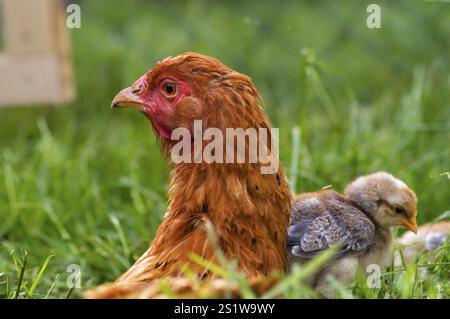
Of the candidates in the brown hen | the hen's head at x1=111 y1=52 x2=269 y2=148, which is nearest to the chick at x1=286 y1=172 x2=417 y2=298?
the brown hen

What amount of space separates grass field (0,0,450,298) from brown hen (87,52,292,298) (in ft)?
0.84

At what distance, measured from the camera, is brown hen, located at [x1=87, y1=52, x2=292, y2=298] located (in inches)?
92.2

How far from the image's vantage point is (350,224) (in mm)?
2654

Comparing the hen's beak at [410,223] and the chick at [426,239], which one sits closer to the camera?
the hen's beak at [410,223]

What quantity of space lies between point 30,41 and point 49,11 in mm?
194

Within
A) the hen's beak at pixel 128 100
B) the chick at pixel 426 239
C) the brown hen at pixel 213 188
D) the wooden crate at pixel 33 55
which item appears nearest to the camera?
the brown hen at pixel 213 188

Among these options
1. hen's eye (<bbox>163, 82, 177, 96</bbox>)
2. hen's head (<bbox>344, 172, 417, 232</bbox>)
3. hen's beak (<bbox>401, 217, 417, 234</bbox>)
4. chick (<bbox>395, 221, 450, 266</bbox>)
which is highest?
hen's eye (<bbox>163, 82, 177, 96</bbox>)

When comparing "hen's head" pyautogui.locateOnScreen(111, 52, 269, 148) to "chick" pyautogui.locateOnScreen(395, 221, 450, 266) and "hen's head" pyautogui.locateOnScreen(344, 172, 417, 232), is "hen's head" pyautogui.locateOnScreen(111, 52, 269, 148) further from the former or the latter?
"chick" pyautogui.locateOnScreen(395, 221, 450, 266)

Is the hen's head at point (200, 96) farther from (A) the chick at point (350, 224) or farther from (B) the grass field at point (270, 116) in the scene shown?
(B) the grass field at point (270, 116)

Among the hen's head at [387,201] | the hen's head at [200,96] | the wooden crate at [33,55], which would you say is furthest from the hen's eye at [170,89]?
the wooden crate at [33,55]

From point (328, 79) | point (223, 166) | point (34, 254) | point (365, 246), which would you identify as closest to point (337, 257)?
point (365, 246)

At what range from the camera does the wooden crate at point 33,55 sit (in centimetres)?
471

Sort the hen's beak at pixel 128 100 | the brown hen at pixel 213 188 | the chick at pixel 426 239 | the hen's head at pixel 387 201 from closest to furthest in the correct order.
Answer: the brown hen at pixel 213 188 → the hen's beak at pixel 128 100 → the hen's head at pixel 387 201 → the chick at pixel 426 239

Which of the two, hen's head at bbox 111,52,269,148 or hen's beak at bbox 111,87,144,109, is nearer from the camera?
hen's head at bbox 111,52,269,148
